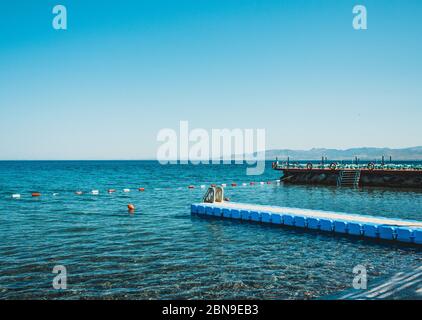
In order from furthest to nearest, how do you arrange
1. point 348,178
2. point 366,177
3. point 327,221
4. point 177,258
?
point 348,178, point 366,177, point 327,221, point 177,258

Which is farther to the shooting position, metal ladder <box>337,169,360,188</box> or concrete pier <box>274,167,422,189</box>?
metal ladder <box>337,169,360,188</box>

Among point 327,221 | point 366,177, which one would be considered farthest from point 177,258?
point 366,177

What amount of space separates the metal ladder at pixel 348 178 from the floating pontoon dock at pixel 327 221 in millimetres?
40217

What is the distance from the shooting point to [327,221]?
29188 millimetres

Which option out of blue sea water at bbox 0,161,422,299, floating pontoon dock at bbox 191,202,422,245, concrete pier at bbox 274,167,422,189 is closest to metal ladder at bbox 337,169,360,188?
concrete pier at bbox 274,167,422,189

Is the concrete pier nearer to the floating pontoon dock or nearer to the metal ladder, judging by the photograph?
the metal ladder

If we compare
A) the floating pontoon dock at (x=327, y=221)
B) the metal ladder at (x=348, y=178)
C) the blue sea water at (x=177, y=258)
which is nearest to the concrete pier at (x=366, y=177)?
the metal ladder at (x=348, y=178)

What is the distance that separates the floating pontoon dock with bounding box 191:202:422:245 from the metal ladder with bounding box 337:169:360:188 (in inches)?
1583

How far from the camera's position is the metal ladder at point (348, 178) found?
236 feet

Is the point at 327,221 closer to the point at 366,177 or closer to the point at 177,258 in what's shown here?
the point at 177,258

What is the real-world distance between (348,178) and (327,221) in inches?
1873

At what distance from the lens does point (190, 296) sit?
16.7m

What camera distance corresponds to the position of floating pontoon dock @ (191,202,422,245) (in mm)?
25391
